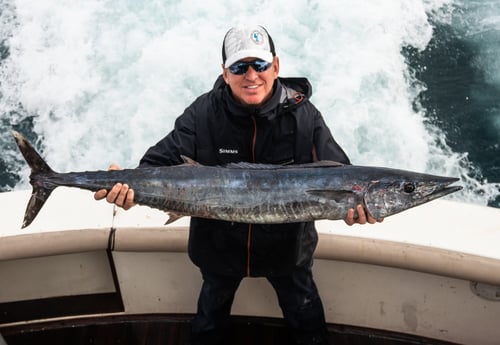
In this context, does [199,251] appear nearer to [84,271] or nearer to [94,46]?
[84,271]

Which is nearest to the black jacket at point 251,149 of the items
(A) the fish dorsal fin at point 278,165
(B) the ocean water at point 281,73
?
(A) the fish dorsal fin at point 278,165

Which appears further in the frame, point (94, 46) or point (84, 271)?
point (94, 46)

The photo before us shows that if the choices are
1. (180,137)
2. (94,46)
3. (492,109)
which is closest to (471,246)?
(180,137)

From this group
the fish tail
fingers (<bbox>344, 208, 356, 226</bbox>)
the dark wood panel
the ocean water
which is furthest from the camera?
the ocean water

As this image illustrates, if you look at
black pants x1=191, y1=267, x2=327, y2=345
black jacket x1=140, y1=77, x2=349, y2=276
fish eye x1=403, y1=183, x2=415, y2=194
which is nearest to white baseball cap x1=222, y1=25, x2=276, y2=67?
black jacket x1=140, y1=77, x2=349, y2=276

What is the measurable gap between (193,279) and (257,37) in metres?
1.56

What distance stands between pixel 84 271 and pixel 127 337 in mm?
515

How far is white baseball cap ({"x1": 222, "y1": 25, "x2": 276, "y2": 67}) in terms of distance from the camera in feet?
7.57

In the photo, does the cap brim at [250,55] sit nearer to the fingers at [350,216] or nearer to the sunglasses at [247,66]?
the sunglasses at [247,66]

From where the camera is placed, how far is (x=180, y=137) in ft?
8.10

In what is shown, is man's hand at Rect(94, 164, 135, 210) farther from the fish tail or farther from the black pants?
the black pants

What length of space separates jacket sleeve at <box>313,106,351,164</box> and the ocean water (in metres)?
3.44

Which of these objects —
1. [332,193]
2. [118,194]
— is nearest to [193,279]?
[118,194]

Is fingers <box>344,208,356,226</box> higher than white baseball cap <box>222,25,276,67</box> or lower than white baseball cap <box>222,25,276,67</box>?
lower
